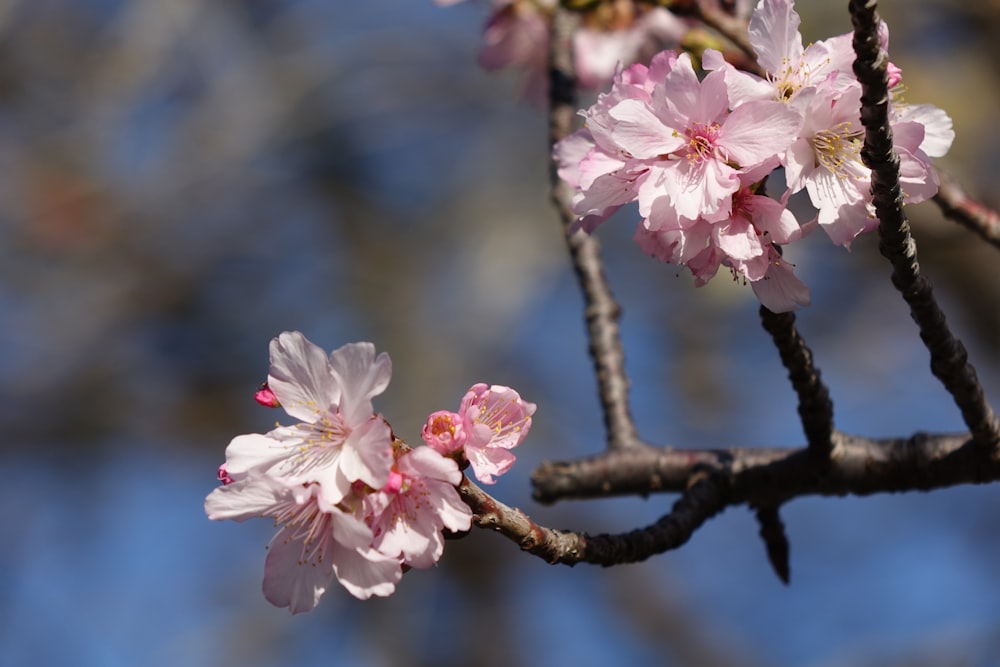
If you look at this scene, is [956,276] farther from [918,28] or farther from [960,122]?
[918,28]

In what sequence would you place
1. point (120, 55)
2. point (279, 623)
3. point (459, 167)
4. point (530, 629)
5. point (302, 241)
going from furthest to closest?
point (459, 167) → point (302, 241) → point (530, 629) → point (279, 623) → point (120, 55)

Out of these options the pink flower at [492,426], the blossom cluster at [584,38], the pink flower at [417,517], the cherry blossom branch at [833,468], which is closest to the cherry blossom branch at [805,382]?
the cherry blossom branch at [833,468]

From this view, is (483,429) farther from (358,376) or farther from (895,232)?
(895,232)

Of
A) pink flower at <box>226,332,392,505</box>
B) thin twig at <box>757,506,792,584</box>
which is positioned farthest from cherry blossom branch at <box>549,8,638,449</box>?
pink flower at <box>226,332,392,505</box>

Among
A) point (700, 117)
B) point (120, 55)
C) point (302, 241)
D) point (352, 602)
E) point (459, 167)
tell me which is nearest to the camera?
point (700, 117)

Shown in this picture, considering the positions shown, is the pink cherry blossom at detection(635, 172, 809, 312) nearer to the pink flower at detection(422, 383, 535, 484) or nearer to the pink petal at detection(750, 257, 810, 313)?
the pink petal at detection(750, 257, 810, 313)

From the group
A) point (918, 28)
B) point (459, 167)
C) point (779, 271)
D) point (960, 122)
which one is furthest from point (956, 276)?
point (459, 167)

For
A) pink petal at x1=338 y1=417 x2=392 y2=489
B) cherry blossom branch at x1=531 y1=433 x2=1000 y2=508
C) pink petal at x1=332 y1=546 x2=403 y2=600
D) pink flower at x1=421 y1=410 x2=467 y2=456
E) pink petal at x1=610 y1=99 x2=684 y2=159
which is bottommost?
pink petal at x1=332 y1=546 x2=403 y2=600

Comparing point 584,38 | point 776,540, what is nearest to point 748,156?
point 776,540
